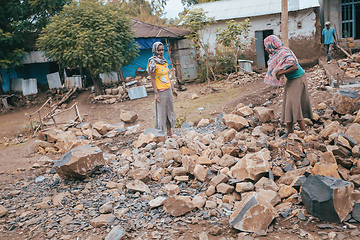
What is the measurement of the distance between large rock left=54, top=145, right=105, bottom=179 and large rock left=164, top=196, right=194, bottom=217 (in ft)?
5.36

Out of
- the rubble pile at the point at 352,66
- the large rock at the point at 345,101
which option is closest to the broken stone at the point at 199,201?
the large rock at the point at 345,101

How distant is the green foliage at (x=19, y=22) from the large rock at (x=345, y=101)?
14916 millimetres

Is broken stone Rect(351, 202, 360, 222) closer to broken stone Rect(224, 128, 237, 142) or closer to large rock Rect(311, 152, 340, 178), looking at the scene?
large rock Rect(311, 152, 340, 178)

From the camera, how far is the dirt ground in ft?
→ 17.8

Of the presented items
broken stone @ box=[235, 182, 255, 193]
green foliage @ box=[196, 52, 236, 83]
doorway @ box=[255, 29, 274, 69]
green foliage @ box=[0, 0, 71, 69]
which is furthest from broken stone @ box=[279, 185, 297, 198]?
Answer: green foliage @ box=[0, 0, 71, 69]

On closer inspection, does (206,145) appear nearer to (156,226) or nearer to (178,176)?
(178,176)

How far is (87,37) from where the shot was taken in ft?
40.6

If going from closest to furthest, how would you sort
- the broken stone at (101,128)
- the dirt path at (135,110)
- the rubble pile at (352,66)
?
the dirt path at (135,110) < the broken stone at (101,128) < the rubble pile at (352,66)

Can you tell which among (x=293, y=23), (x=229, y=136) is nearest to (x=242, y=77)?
(x=293, y=23)

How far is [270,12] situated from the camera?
1408 cm

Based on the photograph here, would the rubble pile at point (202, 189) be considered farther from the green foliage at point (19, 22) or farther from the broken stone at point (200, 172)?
the green foliage at point (19, 22)

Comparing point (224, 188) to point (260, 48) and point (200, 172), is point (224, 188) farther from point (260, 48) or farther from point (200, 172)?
point (260, 48)

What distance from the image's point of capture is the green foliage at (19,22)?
1457 cm

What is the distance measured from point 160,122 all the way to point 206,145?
1162mm
